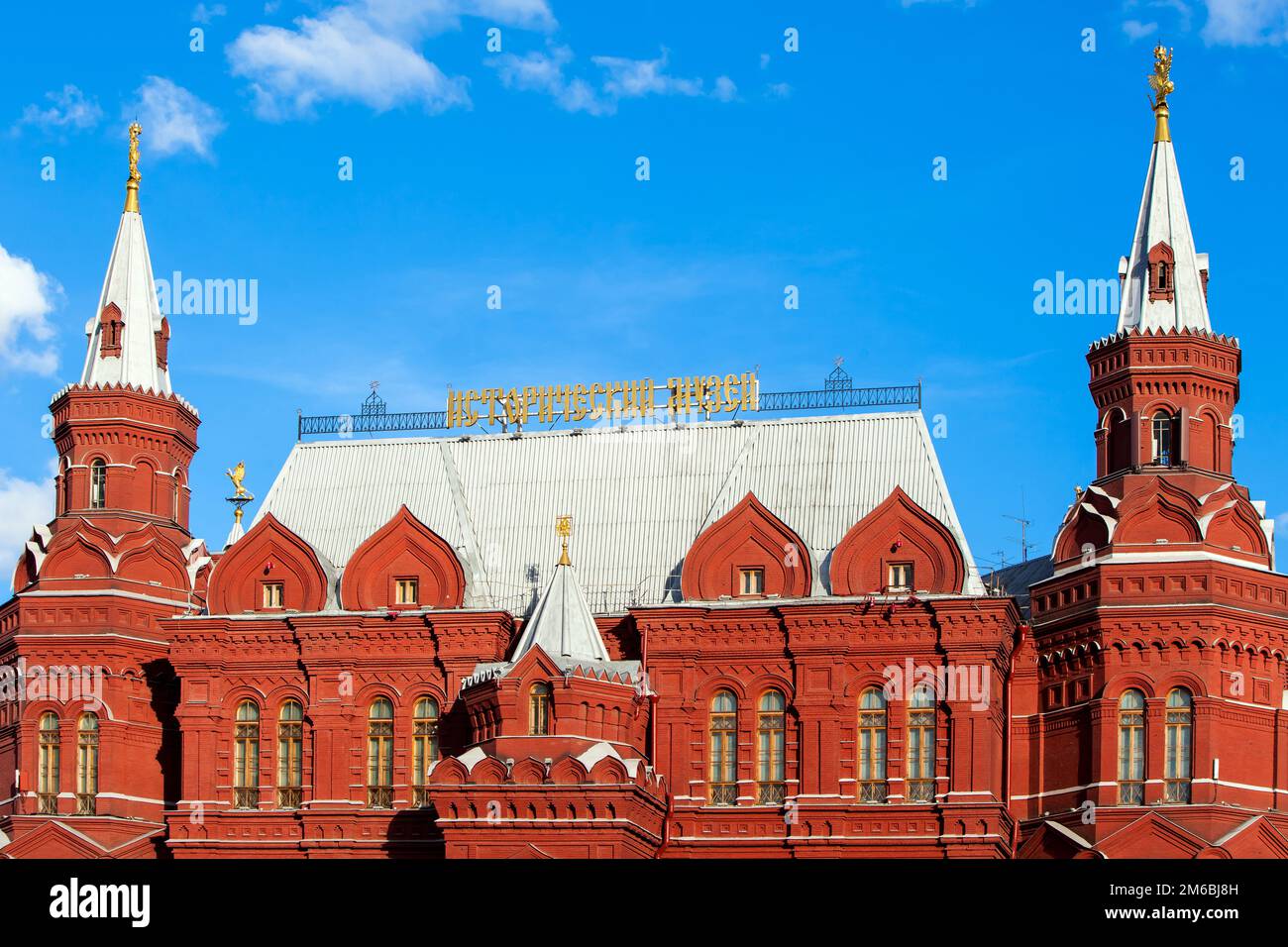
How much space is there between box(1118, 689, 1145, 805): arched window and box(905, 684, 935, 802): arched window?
452cm

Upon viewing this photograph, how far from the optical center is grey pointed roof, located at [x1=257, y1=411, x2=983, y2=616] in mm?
68000

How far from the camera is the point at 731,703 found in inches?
2589

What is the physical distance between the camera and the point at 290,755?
6725 cm

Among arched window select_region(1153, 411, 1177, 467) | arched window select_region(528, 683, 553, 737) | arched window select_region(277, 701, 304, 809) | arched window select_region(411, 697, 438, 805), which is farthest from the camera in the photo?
arched window select_region(1153, 411, 1177, 467)

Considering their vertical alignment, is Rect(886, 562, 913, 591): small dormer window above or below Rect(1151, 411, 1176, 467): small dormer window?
below

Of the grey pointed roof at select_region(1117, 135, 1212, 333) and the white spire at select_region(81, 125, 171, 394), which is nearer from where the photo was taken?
the grey pointed roof at select_region(1117, 135, 1212, 333)

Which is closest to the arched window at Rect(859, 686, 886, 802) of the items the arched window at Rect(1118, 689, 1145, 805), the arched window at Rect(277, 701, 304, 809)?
the arched window at Rect(1118, 689, 1145, 805)

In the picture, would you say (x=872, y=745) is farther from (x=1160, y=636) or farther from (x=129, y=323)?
(x=129, y=323)

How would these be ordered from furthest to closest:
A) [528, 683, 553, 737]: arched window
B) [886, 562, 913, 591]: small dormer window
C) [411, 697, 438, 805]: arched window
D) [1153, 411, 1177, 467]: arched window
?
[1153, 411, 1177, 467]: arched window
[411, 697, 438, 805]: arched window
[886, 562, 913, 591]: small dormer window
[528, 683, 553, 737]: arched window

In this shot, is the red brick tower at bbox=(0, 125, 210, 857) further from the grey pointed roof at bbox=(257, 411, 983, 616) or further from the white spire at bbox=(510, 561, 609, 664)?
the white spire at bbox=(510, 561, 609, 664)

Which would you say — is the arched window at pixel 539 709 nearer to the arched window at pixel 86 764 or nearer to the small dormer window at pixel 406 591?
the small dormer window at pixel 406 591

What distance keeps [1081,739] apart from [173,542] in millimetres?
24897

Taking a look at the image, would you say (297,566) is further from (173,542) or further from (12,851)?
(12,851)
